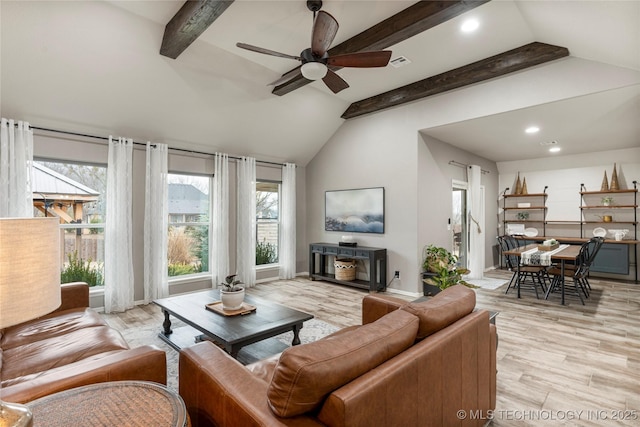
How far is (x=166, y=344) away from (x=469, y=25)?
447 centimetres

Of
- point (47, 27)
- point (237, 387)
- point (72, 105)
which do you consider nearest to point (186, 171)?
point (72, 105)

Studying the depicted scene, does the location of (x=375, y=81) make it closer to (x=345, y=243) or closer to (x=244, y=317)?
(x=345, y=243)

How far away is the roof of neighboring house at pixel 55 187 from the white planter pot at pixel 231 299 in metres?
2.81

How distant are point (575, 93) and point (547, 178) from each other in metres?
4.36

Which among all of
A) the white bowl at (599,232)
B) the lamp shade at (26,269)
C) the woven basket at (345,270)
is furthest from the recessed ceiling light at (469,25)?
the white bowl at (599,232)

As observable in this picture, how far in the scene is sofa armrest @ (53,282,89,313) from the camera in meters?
2.81

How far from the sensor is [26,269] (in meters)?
0.91

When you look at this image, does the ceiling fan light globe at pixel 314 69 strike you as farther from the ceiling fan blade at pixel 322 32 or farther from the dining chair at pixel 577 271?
the dining chair at pixel 577 271

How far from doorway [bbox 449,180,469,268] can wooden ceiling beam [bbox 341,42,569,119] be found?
2.30m

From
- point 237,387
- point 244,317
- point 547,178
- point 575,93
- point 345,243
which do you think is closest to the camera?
point 237,387

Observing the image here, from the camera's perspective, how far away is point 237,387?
4.10 feet

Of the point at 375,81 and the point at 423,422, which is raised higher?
the point at 375,81

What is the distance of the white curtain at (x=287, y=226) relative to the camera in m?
6.45

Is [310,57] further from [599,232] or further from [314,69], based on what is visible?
[599,232]
